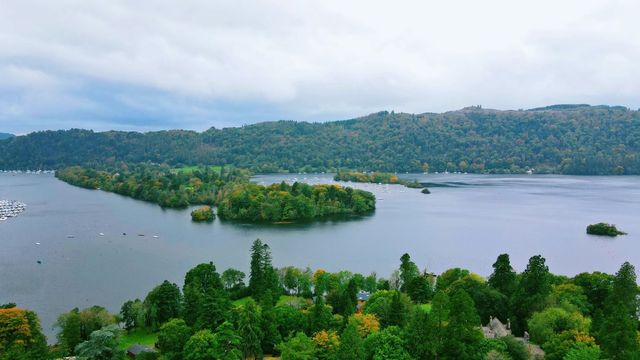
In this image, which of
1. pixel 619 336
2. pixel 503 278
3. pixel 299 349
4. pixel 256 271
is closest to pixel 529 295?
pixel 503 278

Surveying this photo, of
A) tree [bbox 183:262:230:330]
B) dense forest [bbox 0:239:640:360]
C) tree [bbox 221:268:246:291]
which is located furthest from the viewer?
tree [bbox 221:268:246:291]

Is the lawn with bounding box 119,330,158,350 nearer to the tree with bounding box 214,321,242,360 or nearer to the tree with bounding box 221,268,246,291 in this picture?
the tree with bounding box 214,321,242,360

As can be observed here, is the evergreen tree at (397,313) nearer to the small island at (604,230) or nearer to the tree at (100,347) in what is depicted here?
the tree at (100,347)

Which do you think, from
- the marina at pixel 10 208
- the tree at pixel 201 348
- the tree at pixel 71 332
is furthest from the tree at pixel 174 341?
the marina at pixel 10 208

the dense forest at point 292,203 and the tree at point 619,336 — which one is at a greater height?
the dense forest at point 292,203

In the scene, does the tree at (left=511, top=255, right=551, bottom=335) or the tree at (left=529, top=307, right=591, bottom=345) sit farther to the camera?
the tree at (left=511, top=255, right=551, bottom=335)

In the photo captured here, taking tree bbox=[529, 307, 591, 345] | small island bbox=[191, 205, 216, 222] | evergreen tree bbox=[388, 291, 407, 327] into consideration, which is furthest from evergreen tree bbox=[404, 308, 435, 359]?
small island bbox=[191, 205, 216, 222]
